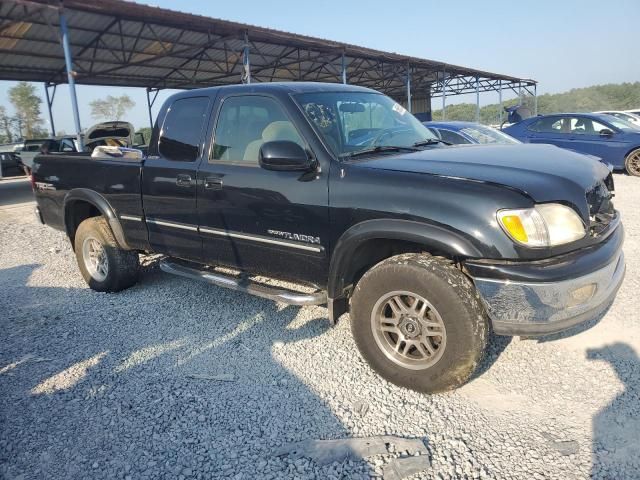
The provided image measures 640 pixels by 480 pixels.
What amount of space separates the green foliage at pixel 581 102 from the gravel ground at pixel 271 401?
160ft

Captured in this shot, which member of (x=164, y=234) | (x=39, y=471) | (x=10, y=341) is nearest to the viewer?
(x=39, y=471)

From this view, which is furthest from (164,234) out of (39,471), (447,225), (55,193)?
(447,225)

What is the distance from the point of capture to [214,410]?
2805 mm

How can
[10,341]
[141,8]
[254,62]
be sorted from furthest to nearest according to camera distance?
[254,62], [141,8], [10,341]

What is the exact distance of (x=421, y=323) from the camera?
2.80 meters

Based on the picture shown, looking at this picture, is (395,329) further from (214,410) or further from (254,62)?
(254,62)

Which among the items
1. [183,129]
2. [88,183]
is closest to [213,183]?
[183,129]

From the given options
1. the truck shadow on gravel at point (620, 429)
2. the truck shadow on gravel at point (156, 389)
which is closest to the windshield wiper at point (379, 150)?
the truck shadow on gravel at point (156, 389)

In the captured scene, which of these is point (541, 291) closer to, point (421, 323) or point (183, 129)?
point (421, 323)

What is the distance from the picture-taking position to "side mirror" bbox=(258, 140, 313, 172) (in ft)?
9.80

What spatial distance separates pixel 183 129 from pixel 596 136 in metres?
10.7

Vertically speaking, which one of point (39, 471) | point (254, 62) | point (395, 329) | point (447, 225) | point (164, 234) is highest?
point (254, 62)

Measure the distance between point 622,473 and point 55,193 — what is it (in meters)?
5.45

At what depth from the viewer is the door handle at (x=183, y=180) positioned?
3.81 metres
